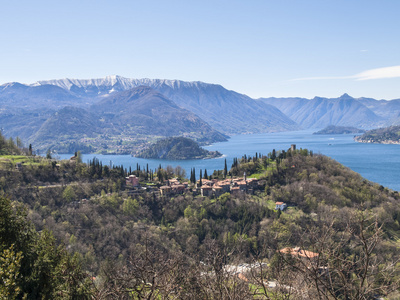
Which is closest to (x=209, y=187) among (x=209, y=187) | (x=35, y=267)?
(x=209, y=187)

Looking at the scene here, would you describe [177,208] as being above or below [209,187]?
below

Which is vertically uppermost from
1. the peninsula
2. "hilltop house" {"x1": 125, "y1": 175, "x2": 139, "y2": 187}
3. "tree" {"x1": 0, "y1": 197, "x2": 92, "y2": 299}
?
"tree" {"x1": 0, "y1": 197, "x2": 92, "y2": 299}

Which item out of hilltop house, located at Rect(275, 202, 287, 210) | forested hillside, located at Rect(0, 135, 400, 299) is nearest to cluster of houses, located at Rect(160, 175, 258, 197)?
forested hillside, located at Rect(0, 135, 400, 299)

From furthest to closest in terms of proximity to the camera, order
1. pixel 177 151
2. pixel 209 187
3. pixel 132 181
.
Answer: pixel 177 151
pixel 132 181
pixel 209 187

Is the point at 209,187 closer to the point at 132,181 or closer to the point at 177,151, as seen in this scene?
the point at 132,181

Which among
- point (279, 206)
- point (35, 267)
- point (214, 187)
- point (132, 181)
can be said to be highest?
point (35, 267)

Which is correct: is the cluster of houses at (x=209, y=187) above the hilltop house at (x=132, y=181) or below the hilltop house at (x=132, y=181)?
below

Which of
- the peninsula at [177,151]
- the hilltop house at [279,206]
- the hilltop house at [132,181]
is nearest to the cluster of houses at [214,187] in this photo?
the hilltop house at [132,181]

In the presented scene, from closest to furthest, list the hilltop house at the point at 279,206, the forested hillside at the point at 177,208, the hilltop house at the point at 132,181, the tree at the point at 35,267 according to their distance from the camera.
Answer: the tree at the point at 35,267 → the forested hillside at the point at 177,208 → the hilltop house at the point at 279,206 → the hilltop house at the point at 132,181

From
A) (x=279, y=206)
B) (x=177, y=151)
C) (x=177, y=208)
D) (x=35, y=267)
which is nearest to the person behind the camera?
(x=35, y=267)

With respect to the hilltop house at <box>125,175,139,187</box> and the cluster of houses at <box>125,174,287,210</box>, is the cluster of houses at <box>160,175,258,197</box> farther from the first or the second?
the hilltop house at <box>125,175,139,187</box>

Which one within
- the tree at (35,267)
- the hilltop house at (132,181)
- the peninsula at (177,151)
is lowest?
the peninsula at (177,151)

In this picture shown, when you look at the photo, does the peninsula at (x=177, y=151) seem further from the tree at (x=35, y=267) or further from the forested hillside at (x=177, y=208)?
the tree at (x=35, y=267)
